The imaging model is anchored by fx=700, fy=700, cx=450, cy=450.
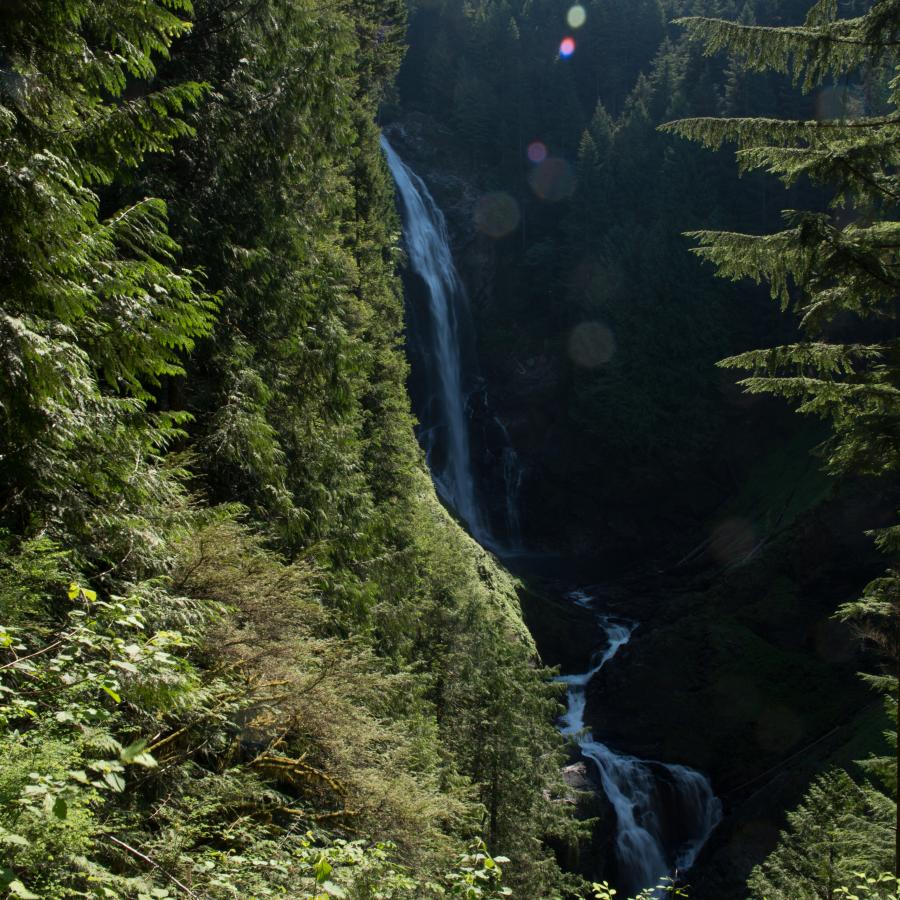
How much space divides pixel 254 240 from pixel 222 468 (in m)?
2.82

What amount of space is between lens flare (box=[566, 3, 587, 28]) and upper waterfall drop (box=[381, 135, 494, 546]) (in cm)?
2980

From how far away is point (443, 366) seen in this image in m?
40.1

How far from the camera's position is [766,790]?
21812mm

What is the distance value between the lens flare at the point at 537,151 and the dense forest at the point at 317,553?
114ft

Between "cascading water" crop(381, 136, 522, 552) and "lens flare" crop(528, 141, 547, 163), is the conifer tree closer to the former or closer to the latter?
"cascading water" crop(381, 136, 522, 552)

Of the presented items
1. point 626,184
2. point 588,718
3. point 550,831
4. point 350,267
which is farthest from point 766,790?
point 626,184

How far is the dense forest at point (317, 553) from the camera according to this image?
3.68 m

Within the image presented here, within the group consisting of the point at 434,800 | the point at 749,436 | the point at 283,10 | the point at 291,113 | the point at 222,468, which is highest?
the point at 749,436

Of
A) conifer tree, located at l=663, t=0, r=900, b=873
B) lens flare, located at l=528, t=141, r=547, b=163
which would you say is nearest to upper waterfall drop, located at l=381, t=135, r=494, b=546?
lens flare, located at l=528, t=141, r=547, b=163

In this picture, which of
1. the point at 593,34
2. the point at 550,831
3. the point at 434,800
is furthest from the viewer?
the point at 593,34

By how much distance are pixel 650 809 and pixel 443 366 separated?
25.3m

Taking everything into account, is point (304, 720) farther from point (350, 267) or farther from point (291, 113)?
point (350, 267)

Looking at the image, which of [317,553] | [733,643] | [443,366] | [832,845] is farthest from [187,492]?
[443,366]

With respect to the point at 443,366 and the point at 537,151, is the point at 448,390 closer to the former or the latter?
the point at 443,366
